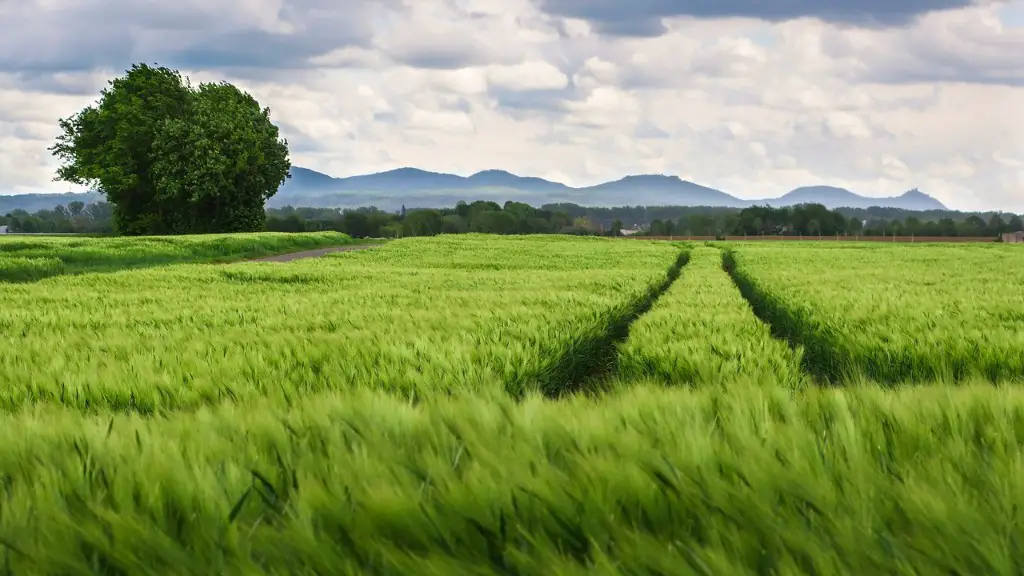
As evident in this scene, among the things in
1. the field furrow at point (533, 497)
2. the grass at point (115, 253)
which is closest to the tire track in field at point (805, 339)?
the field furrow at point (533, 497)

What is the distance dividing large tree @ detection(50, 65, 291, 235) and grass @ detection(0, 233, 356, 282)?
461 inches

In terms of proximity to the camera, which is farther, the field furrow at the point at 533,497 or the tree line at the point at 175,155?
the tree line at the point at 175,155

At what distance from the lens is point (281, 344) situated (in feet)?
20.0

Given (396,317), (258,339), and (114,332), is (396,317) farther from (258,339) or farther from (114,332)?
(114,332)

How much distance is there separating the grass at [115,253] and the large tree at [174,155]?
38.4ft

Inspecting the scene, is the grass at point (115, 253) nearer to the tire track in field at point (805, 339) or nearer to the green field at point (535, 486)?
the tire track in field at point (805, 339)

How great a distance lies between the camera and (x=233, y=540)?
4.71 ft

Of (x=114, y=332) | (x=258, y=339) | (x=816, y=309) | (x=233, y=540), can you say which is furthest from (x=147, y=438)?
(x=816, y=309)

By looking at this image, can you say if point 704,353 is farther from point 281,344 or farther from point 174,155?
point 174,155

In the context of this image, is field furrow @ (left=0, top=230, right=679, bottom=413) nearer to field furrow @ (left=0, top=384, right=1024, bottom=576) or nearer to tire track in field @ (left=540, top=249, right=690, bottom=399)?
tire track in field @ (left=540, top=249, right=690, bottom=399)

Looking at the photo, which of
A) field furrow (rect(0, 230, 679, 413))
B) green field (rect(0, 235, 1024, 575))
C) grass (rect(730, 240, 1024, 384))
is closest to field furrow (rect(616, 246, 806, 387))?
grass (rect(730, 240, 1024, 384))

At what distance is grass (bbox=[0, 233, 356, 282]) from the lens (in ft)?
85.7

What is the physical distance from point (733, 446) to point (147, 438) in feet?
5.13

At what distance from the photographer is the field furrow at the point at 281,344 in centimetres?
438
